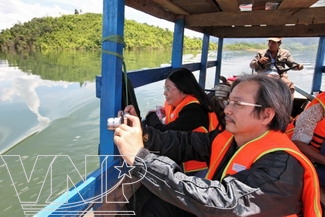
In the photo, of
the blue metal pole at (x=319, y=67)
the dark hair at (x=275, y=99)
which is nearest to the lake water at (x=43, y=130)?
the blue metal pole at (x=319, y=67)

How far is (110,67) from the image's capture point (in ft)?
4.60

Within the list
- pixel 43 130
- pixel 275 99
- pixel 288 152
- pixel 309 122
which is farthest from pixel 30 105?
pixel 288 152

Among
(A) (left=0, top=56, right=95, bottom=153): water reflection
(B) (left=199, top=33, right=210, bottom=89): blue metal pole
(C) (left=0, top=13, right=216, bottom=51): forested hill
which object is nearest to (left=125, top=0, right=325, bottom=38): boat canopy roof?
(B) (left=199, top=33, right=210, bottom=89): blue metal pole

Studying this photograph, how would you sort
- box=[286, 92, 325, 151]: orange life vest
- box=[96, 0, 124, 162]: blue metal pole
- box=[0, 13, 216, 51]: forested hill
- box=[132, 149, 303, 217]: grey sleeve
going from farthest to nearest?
1. box=[0, 13, 216, 51]: forested hill
2. box=[286, 92, 325, 151]: orange life vest
3. box=[96, 0, 124, 162]: blue metal pole
4. box=[132, 149, 303, 217]: grey sleeve

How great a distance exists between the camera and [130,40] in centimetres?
3634

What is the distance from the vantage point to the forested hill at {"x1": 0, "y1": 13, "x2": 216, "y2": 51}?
36312mm

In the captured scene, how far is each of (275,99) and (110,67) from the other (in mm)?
821

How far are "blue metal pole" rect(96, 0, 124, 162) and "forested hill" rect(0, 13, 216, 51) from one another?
3508cm

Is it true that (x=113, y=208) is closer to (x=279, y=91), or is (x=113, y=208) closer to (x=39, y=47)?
(x=279, y=91)

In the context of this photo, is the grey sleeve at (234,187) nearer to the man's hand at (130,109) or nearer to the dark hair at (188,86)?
the man's hand at (130,109)

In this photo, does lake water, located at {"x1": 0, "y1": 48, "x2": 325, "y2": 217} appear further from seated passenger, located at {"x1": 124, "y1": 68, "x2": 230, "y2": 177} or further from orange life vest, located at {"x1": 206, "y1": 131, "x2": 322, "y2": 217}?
orange life vest, located at {"x1": 206, "y1": 131, "x2": 322, "y2": 217}

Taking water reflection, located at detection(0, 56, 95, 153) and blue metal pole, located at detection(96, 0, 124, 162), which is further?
water reflection, located at detection(0, 56, 95, 153)

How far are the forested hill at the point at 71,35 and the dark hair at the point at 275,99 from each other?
116 feet

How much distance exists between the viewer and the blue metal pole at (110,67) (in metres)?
1.35
